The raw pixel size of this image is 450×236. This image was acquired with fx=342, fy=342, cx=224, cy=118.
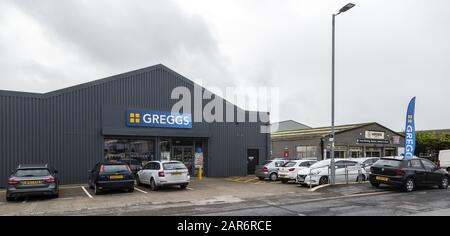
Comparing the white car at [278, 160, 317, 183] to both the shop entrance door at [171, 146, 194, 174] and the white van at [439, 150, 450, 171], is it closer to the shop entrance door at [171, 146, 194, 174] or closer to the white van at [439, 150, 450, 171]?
the shop entrance door at [171, 146, 194, 174]

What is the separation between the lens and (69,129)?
18.7m

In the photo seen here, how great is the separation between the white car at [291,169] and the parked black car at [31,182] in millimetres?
11732

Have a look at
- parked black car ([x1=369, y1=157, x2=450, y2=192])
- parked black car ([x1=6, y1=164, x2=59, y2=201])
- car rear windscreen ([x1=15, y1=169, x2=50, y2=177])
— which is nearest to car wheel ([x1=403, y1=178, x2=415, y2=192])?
parked black car ([x1=369, y1=157, x2=450, y2=192])

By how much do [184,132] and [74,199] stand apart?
9.96m

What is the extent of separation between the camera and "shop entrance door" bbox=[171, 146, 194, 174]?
75.5 feet

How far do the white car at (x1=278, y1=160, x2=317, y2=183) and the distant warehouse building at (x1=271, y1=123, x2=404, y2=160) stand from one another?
12.0 m

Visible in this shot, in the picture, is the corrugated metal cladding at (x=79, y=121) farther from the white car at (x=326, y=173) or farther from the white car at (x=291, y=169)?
the white car at (x=326, y=173)

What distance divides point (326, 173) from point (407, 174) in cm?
379

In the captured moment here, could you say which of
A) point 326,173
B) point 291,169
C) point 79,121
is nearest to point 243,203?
point 326,173

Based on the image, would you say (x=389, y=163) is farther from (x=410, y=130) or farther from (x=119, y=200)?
(x=119, y=200)

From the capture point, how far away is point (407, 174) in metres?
15.1
